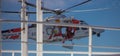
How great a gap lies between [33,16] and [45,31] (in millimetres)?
679

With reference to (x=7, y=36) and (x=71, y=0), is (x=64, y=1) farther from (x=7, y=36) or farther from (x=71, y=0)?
(x=7, y=36)

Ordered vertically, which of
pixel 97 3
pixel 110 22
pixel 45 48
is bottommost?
pixel 45 48

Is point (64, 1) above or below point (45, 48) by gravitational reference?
above

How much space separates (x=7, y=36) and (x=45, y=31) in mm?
1017

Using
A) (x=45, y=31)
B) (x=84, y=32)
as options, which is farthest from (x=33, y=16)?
(x=84, y=32)

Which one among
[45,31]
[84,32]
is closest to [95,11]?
[84,32]

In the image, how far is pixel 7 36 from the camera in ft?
20.2

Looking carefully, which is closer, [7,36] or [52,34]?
[7,36]

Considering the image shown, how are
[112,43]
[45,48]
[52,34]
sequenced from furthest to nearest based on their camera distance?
[52,34], [45,48], [112,43]

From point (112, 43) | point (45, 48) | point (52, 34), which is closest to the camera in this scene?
point (112, 43)

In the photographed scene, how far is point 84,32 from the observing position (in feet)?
21.9

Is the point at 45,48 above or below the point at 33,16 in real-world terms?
below

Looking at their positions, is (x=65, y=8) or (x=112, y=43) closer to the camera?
(x=112, y=43)

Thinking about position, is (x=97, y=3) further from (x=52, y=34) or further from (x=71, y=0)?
(x=52, y=34)
